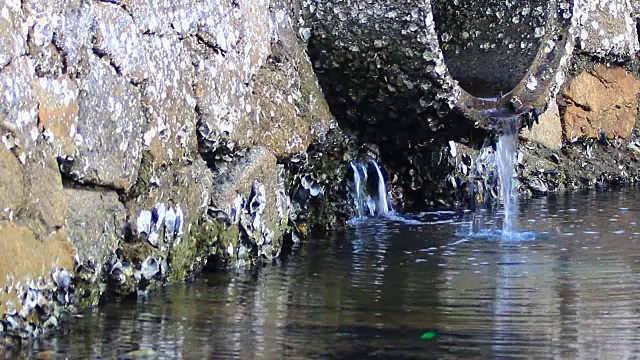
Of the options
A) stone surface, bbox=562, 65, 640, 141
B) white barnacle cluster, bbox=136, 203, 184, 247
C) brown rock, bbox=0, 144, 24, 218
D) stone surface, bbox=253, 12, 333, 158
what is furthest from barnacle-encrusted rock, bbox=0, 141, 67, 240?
stone surface, bbox=562, 65, 640, 141

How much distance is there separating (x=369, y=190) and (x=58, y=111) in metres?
3.19

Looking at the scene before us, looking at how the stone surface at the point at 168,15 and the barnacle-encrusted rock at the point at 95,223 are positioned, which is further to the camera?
the stone surface at the point at 168,15

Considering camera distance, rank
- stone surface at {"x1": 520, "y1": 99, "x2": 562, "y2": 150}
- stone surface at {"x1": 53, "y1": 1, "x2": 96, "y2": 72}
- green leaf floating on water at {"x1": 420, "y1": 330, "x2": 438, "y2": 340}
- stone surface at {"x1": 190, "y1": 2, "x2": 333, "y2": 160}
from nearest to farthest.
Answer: green leaf floating on water at {"x1": 420, "y1": 330, "x2": 438, "y2": 340}, stone surface at {"x1": 53, "y1": 1, "x2": 96, "y2": 72}, stone surface at {"x1": 190, "y1": 2, "x2": 333, "y2": 160}, stone surface at {"x1": 520, "y1": 99, "x2": 562, "y2": 150}

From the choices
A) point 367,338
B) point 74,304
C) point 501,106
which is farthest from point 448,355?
point 501,106

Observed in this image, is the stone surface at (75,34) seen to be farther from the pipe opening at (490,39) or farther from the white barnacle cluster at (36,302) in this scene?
the pipe opening at (490,39)

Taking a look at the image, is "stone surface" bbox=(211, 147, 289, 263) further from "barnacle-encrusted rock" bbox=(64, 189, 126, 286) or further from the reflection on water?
"barnacle-encrusted rock" bbox=(64, 189, 126, 286)

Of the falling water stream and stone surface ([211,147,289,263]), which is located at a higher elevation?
stone surface ([211,147,289,263])

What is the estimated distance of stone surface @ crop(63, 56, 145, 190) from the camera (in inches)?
143

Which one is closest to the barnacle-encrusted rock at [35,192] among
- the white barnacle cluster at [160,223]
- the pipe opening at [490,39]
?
the white barnacle cluster at [160,223]

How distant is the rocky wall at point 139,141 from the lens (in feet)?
10.8

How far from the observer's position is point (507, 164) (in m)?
6.61

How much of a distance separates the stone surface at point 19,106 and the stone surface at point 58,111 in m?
0.04

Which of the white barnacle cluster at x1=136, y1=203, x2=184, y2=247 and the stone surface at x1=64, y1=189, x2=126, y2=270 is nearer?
the stone surface at x1=64, y1=189, x2=126, y2=270

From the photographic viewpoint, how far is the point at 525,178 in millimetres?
7797
